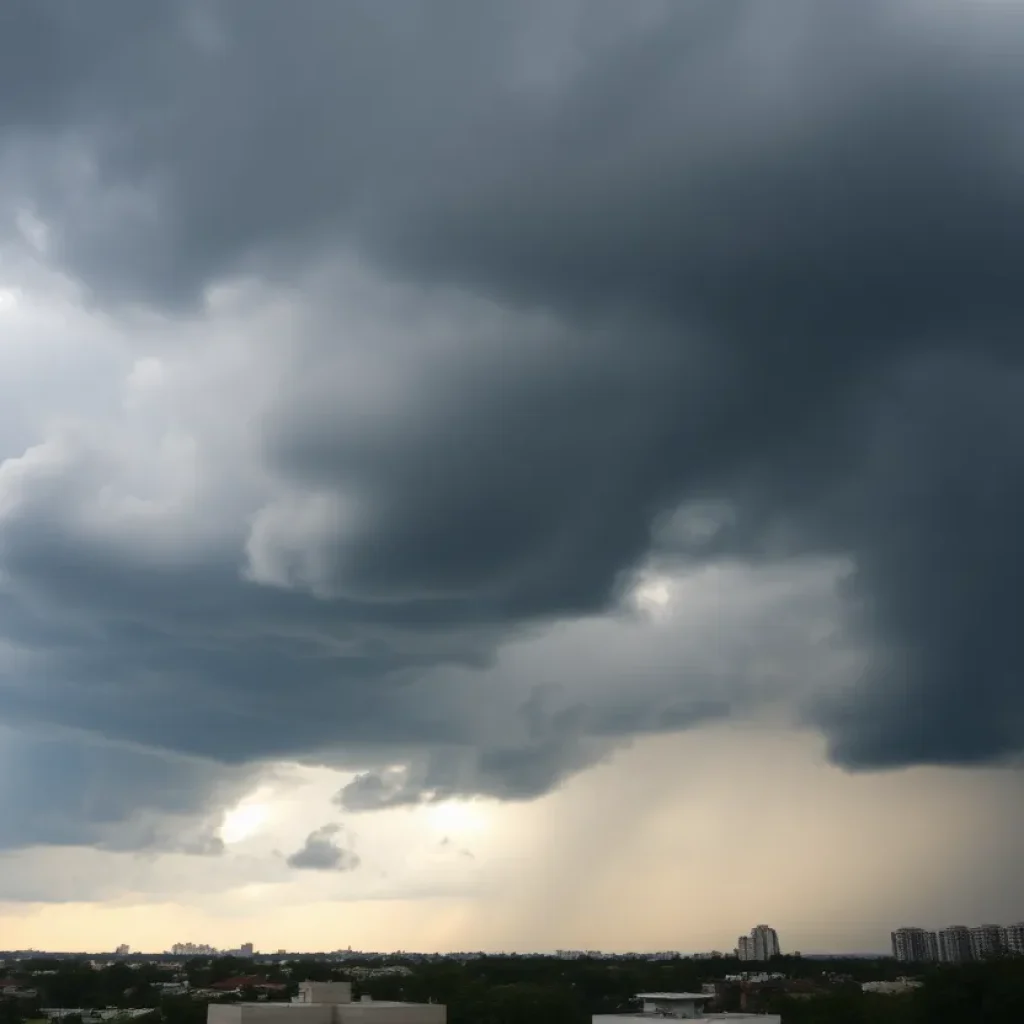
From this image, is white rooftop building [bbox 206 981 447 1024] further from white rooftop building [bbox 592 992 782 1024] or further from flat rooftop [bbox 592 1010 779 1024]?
white rooftop building [bbox 592 992 782 1024]

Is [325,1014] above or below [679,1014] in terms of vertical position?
above

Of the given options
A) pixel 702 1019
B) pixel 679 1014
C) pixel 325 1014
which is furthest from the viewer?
pixel 679 1014

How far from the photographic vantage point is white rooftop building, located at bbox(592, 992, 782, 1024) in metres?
61.4

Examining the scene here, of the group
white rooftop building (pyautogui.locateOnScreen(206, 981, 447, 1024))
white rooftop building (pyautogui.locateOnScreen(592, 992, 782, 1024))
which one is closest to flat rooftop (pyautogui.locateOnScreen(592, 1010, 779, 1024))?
white rooftop building (pyautogui.locateOnScreen(592, 992, 782, 1024))

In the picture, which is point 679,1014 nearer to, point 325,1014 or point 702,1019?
point 702,1019

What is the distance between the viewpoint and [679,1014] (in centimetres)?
6438

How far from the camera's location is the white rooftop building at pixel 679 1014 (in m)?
61.4

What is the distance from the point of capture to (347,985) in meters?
68.6

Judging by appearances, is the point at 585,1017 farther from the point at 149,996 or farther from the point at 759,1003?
the point at 149,996

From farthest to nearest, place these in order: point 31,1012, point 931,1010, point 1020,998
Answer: point 31,1012, point 931,1010, point 1020,998

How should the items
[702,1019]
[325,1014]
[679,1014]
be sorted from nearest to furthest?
[702,1019]
[325,1014]
[679,1014]

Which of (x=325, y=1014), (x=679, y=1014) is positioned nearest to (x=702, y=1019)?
(x=679, y=1014)

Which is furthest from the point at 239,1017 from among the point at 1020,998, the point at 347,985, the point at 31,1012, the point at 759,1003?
the point at 31,1012

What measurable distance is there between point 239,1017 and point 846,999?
244ft
